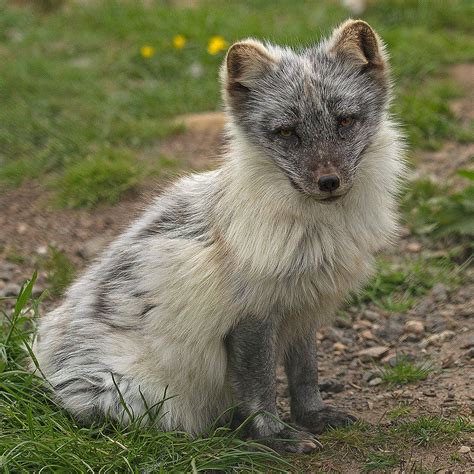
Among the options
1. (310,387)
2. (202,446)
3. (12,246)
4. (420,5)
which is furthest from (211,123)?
(202,446)

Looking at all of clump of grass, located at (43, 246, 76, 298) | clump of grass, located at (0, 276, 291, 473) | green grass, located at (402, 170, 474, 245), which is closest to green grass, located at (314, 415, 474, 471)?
clump of grass, located at (0, 276, 291, 473)

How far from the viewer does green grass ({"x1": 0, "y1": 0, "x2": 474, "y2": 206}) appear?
8914 millimetres

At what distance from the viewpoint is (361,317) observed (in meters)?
6.69

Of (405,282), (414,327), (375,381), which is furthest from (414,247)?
(375,381)

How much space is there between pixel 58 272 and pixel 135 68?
4.18m

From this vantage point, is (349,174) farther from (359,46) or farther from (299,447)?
(299,447)

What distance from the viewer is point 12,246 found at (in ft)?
24.9

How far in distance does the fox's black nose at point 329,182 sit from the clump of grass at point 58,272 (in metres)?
2.76

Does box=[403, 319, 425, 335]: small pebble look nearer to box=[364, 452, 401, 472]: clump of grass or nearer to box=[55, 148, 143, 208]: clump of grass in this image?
box=[364, 452, 401, 472]: clump of grass

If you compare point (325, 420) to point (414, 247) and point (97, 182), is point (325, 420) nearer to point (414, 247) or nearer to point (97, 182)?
point (414, 247)

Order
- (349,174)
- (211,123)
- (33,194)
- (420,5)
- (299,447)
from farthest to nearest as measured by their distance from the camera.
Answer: (420,5)
(211,123)
(33,194)
(299,447)
(349,174)

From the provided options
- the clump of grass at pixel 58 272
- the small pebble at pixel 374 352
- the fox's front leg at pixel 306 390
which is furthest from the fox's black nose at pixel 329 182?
the clump of grass at pixel 58 272

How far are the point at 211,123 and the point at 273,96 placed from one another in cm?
442

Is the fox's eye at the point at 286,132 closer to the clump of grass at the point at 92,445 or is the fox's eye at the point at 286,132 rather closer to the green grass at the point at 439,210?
the clump of grass at the point at 92,445
